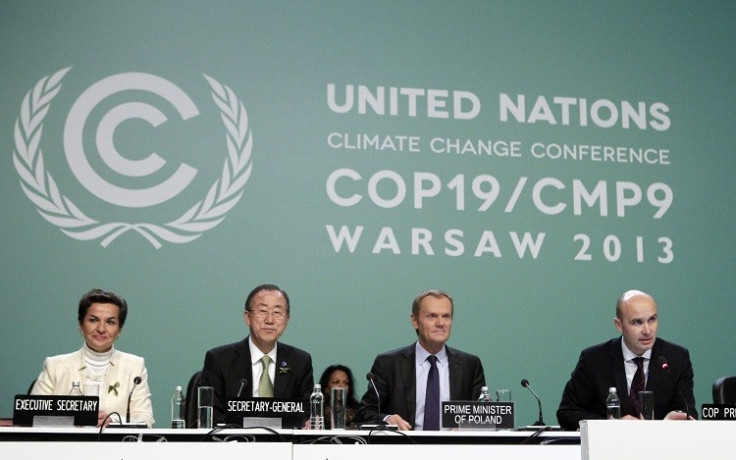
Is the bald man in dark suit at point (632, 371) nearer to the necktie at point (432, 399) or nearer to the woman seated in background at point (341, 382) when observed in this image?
the necktie at point (432, 399)

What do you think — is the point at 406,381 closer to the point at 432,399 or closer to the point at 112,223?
the point at 432,399

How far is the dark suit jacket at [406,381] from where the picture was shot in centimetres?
498

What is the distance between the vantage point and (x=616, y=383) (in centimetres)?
482

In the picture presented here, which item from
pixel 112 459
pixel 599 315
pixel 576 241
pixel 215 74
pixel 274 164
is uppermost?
pixel 215 74

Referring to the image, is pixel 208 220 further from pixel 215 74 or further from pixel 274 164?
pixel 215 74

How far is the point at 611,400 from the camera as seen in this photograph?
174 inches

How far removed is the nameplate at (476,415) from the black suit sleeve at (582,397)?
0.88m

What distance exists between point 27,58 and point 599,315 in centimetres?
392

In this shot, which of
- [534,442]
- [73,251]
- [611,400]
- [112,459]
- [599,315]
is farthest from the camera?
[599,315]

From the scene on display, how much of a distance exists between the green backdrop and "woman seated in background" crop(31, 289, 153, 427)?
895 millimetres

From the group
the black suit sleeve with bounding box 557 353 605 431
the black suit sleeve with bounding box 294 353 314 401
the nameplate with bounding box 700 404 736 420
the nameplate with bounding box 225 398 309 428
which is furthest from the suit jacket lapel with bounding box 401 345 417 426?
the nameplate with bounding box 700 404 736 420

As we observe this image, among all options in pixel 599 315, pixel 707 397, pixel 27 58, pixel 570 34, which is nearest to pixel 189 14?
pixel 27 58

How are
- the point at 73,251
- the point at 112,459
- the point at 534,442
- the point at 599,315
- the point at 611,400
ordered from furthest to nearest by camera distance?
1. the point at 599,315
2. the point at 73,251
3. the point at 611,400
4. the point at 534,442
5. the point at 112,459

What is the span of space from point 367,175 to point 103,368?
84.5 inches
